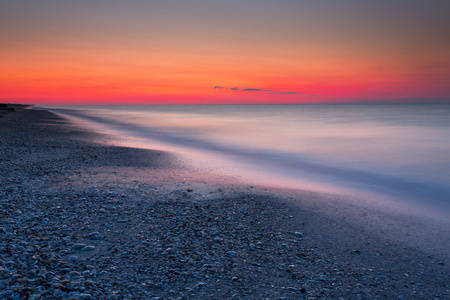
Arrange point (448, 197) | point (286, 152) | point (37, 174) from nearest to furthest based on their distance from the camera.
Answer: point (37, 174) → point (448, 197) → point (286, 152)

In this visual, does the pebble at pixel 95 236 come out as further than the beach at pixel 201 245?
Yes

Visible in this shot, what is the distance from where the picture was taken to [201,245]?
489cm

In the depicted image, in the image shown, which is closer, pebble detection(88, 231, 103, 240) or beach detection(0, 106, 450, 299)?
beach detection(0, 106, 450, 299)

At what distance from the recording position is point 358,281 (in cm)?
425

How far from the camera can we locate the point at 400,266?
4.77m

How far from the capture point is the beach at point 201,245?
12.7ft

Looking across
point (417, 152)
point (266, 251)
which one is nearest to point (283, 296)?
point (266, 251)

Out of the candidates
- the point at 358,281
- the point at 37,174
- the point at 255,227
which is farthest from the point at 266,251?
the point at 37,174

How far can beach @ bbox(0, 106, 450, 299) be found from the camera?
3.86 m

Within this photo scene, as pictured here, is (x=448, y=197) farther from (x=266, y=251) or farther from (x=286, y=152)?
(x=286, y=152)

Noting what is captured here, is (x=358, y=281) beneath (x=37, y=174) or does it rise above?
beneath

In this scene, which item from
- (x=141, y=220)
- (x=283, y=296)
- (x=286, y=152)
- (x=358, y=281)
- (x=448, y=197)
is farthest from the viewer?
(x=286, y=152)

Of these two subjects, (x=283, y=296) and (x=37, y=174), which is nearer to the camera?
(x=283, y=296)

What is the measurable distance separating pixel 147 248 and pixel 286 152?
630 inches
